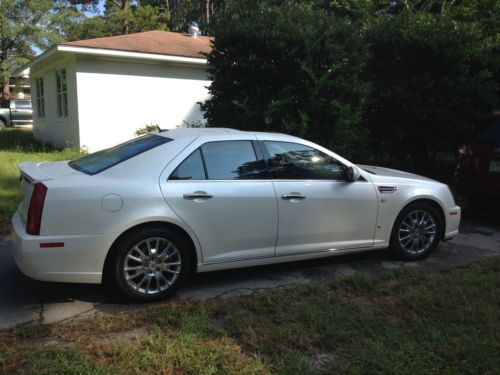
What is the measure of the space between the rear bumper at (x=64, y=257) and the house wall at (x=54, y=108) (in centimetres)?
993

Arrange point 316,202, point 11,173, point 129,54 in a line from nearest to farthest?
1. point 316,202
2. point 11,173
3. point 129,54

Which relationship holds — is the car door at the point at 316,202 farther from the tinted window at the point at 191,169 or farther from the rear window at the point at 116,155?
the rear window at the point at 116,155

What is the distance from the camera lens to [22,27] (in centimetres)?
3519

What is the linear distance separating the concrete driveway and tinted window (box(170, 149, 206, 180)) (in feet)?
3.45

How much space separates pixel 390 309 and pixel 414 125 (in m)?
5.96

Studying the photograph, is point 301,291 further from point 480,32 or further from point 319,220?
point 480,32

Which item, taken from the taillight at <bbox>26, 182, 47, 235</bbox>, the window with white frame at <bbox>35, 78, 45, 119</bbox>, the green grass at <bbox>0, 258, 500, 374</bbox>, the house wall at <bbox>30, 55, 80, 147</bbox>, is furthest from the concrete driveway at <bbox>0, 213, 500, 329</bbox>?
the window with white frame at <bbox>35, 78, 45, 119</bbox>

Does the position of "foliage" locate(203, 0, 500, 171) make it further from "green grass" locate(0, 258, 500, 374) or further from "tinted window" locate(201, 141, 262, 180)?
"green grass" locate(0, 258, 500, 374)

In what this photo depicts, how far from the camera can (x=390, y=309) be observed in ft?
12.8

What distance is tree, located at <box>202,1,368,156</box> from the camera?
710 cm

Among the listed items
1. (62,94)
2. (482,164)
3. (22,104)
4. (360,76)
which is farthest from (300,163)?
(22,104)

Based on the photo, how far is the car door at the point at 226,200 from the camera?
161 inches

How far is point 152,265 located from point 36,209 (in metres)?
1.01

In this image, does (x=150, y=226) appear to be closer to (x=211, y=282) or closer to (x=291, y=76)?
(x=211, y=282)
